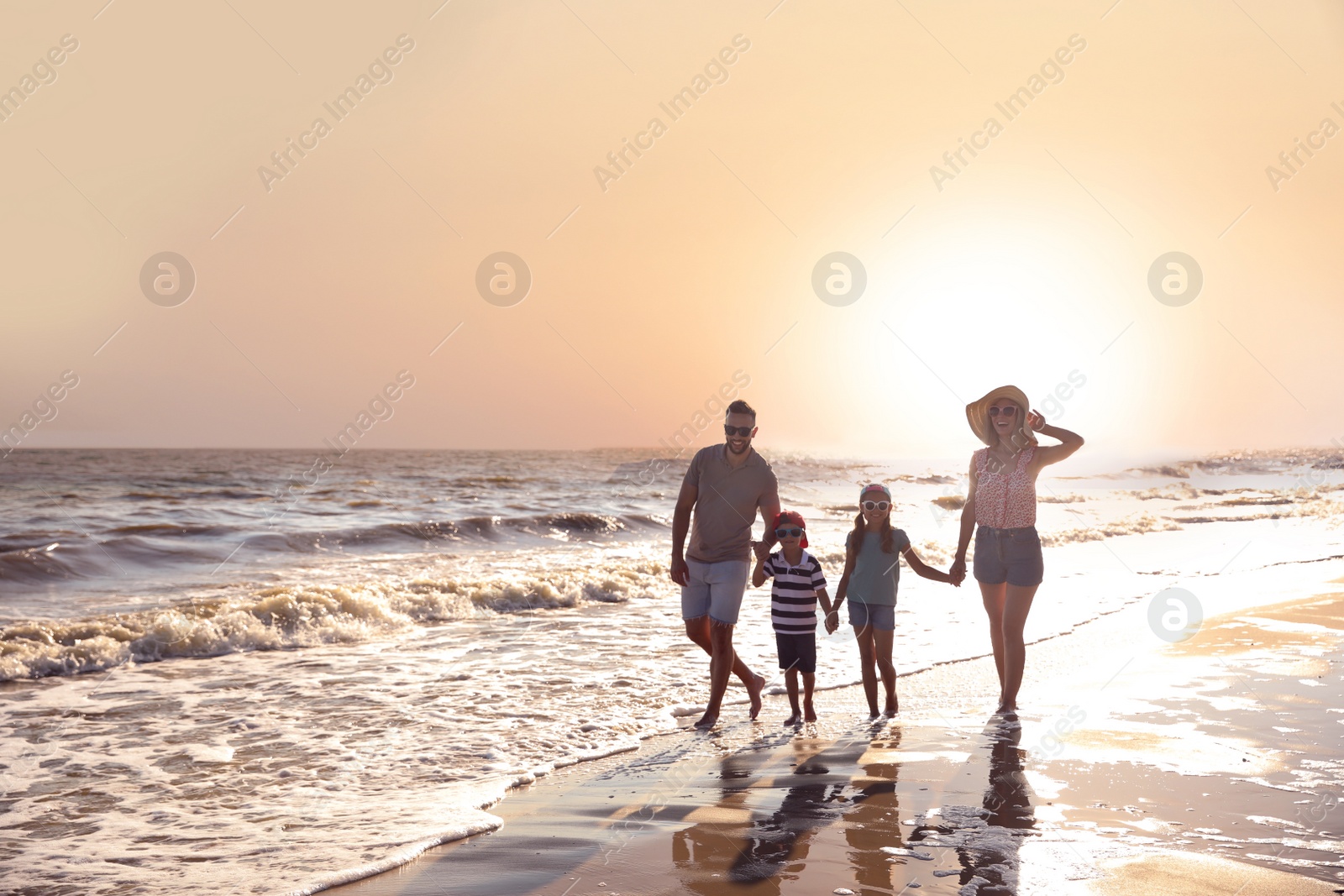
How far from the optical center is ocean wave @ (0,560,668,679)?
9617mm

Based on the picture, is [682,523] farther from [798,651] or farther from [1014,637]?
[1014,637]

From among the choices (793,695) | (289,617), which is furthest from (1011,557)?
(289,617)

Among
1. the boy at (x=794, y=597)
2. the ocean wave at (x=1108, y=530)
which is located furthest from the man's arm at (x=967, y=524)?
the ocean wave at (x=1108, y=530)

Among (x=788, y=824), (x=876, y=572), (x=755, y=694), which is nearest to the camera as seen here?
(x=788, y=824)

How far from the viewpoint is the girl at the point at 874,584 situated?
6.57 meters

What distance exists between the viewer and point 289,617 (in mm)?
11320

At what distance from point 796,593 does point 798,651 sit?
1.32 feet

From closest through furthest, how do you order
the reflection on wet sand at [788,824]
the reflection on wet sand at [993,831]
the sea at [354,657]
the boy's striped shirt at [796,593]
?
the reflection on wet sand at [993,831] → the reflection on wet sand at [788,824] → the sea at [354,657] → the boy's striped shirt at [796,593]

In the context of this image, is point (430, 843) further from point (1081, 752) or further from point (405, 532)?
point (405, 532)

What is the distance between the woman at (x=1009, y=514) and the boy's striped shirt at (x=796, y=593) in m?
1.03

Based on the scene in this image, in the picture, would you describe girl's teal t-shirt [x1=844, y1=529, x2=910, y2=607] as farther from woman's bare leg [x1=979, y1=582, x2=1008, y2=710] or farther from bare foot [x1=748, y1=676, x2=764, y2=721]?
bare foot [x1=748, y1=676, x2=764, y2=721]

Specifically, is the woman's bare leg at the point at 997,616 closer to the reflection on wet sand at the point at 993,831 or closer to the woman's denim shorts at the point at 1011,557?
the woman's denim shorts at the point at 1011,557

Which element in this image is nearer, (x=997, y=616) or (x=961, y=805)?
(x=961, y=805)

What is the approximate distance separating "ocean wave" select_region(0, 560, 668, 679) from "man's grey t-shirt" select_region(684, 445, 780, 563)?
6.32m
